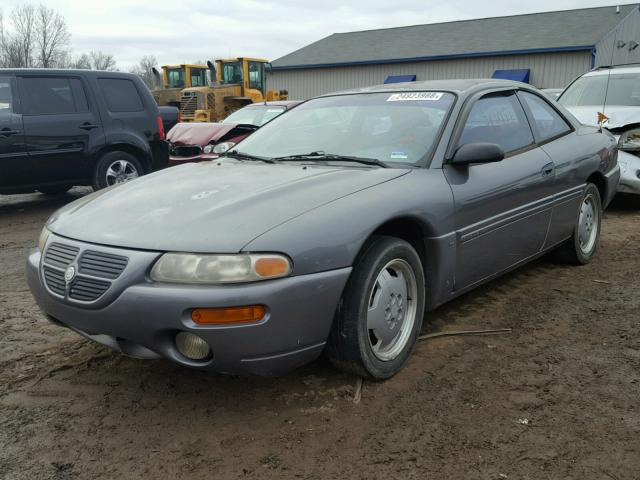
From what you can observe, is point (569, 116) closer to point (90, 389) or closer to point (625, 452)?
point (625, 452)

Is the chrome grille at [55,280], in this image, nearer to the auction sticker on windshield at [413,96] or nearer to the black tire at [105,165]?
the auction sticker on windshield at [413,96]

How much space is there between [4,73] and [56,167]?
122 cm

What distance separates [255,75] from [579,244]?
16415 millimetres

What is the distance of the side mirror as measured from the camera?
3271 mm

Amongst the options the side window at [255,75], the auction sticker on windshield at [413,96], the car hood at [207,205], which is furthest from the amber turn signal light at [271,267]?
the side window at [255,75]

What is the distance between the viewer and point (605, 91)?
8.25m

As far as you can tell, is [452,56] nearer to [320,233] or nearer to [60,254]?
[320,233]

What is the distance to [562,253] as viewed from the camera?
16.0 ft

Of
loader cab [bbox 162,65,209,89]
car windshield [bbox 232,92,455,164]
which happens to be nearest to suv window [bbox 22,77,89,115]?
car windshield [bbox 232,92,455,164]

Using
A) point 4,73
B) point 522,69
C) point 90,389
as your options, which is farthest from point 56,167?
point 522,69

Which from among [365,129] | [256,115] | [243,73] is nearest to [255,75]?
[243,73]

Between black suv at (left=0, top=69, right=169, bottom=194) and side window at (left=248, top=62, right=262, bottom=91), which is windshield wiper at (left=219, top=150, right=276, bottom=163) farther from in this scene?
side window at (left=248, top=62, right=262, bottom=91)

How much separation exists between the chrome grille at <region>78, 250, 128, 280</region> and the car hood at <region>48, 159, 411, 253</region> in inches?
2.6

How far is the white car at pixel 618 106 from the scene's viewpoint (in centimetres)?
711
